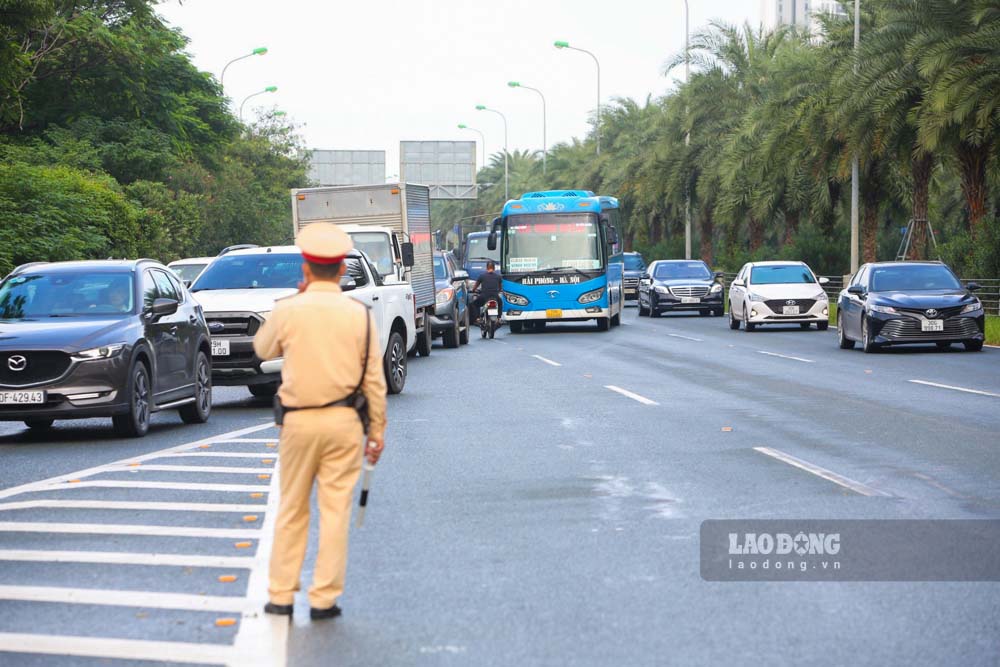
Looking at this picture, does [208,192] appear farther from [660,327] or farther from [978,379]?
[978,379]

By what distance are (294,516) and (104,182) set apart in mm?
33319

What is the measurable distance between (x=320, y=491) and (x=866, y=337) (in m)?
20.6

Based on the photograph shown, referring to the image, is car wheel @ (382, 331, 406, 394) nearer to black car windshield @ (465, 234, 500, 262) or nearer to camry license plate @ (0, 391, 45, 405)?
camry license plate @ (0, 391, 45, 405)

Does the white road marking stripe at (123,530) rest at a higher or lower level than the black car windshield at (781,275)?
lower

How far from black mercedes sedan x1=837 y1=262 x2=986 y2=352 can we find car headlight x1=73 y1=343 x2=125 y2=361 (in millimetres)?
15448

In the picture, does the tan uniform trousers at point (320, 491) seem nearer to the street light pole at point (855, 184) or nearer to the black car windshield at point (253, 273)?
the black car windshield at point (253, 273)

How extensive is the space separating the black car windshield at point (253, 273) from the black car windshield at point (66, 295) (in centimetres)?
327

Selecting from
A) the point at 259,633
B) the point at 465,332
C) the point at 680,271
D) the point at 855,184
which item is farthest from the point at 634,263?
the point at 259,633

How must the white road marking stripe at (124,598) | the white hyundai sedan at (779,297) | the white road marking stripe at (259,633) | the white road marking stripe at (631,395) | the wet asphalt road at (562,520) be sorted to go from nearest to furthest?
the white road marking stripe at (259,633), the wet asphalt road at (562,520), the white road marking stripe at (124,598), the white road marking stripe at (631,395), the white hyundai sedan at (779,297)

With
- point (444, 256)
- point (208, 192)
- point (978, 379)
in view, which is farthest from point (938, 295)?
point (208, 192)

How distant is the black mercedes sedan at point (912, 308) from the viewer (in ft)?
81.6

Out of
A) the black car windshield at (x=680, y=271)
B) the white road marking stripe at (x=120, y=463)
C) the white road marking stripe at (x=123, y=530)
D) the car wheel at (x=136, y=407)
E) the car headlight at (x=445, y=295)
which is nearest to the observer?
the white road marking stripe at (x=123, y=530)

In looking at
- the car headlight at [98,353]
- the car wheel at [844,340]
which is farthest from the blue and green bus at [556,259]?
the car headlight at [98,353]

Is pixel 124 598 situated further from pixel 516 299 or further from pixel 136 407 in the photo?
pixel 516 299
